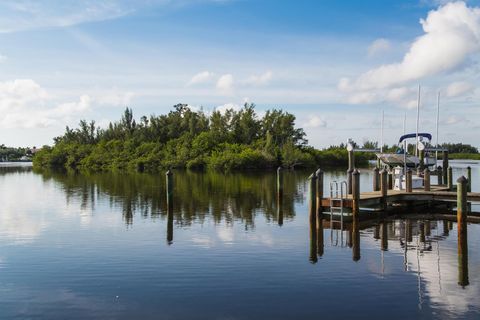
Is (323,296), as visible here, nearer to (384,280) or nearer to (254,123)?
(384,280)

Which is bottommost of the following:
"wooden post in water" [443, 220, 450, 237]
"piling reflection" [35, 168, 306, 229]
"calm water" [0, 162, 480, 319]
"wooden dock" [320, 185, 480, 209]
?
"calm water" [0, 162, 480, 319]

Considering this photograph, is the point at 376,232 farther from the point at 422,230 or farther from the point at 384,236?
the point at 422,230

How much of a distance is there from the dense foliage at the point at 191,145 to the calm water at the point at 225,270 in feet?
213

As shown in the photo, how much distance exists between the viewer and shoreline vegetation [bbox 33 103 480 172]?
91.2 metres

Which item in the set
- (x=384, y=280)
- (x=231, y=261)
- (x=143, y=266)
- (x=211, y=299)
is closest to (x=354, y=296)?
(x=384, y=280)

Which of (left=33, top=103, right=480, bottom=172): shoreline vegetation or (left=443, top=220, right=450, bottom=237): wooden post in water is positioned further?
(left=33, top=103, right=480, bottom=172): shoreline vegetation

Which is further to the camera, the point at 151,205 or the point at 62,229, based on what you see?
the point at 151,205

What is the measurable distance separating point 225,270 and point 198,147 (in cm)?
8248

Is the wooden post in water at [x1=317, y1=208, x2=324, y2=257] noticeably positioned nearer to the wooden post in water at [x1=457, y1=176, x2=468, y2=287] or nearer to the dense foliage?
the wooden post in water at [x1=457, y1=176, x2=468, y2=287]

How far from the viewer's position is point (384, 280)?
45.0 feet

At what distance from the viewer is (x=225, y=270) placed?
15070 mm

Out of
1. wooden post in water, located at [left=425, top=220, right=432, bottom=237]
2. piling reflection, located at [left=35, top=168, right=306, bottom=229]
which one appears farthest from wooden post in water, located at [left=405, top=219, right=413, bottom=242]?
piling reflection, located at [left=35, top=168, right=306, bottom=229]

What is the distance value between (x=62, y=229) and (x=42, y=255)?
229 inches

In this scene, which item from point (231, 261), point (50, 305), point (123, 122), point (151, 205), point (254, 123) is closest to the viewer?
point (50, 305)
